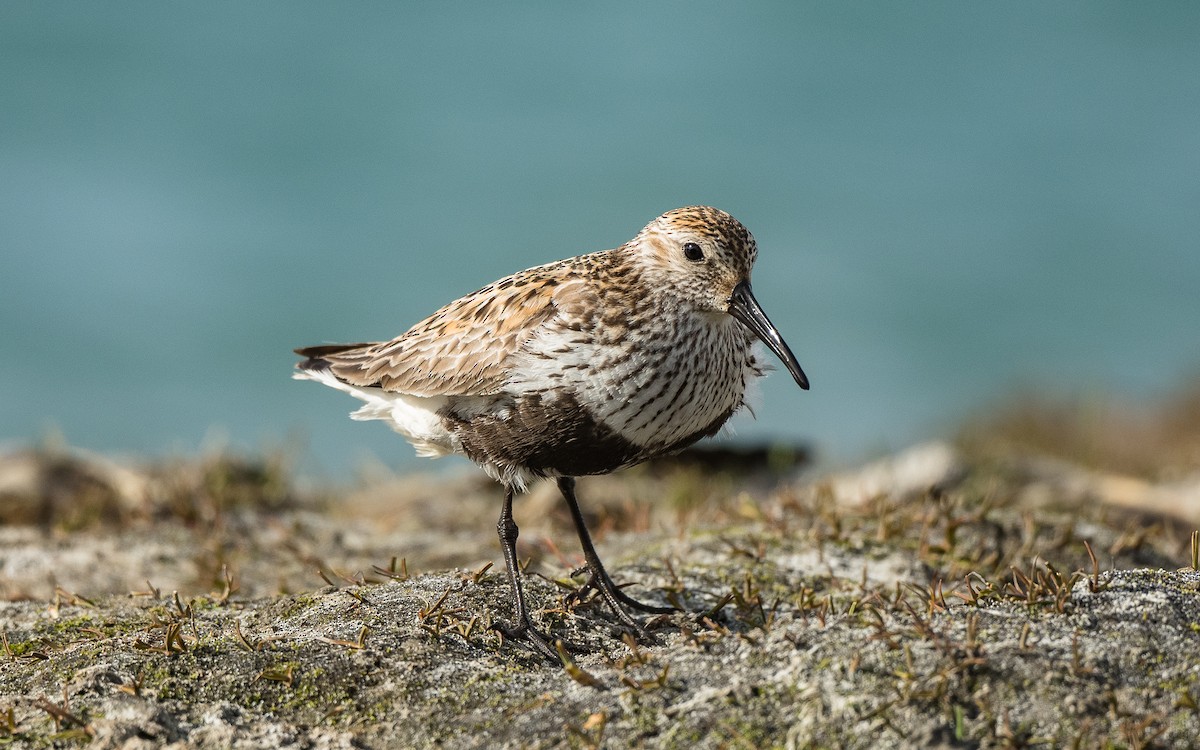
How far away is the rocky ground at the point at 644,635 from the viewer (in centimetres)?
377

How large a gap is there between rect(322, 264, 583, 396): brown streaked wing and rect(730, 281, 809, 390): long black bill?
73 centimetres

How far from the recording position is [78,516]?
7.65 metres

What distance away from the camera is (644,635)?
4.74 metres

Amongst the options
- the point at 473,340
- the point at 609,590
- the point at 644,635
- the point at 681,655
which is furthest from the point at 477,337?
the point at 681,655

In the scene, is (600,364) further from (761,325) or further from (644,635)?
(644,635)

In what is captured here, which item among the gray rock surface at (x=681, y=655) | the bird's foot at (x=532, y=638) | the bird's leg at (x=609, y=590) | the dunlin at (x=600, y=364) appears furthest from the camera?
the bird's leg at (x=609, y=590)

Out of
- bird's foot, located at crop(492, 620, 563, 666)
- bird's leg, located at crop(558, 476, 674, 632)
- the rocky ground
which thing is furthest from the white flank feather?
bird's foot, located at crop(492, 620, 563, 666)

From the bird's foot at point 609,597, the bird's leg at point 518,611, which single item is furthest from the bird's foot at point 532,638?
the bird's foot at point 609,597

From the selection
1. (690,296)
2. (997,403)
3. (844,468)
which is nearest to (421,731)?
(690,296)

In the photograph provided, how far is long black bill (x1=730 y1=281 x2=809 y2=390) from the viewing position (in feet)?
16.8

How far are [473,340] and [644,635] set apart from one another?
164 cm

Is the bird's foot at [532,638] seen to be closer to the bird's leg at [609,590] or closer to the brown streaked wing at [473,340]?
the bird's leg at [609,590]

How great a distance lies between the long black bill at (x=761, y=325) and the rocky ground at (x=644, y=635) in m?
0.98

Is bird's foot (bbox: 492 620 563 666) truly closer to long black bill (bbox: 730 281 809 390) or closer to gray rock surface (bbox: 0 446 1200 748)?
gray rock surface (bbox: 0 446 1200 748)
